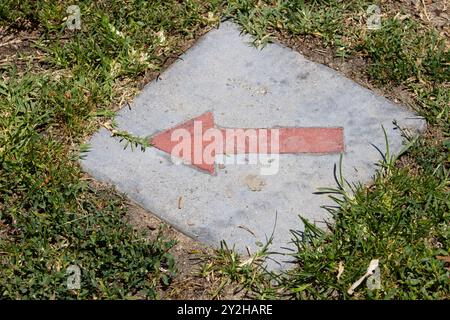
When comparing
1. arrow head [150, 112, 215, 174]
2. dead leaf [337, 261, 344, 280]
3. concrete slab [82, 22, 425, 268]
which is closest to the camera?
dead leaf [337, 261, 344, 280]

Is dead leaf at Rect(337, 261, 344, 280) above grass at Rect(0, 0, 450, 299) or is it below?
below

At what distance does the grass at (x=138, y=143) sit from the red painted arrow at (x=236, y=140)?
0.77ft

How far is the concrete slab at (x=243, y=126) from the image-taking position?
3309mm

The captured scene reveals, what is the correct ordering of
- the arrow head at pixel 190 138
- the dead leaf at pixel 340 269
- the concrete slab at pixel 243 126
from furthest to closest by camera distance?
the arrow head at pixel 190 138
the concrete slab at pixel 243 126
the dead leaf at pixel 340 269

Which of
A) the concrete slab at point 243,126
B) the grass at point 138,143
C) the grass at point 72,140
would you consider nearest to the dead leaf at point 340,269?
the grass at point 138,143

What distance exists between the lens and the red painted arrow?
351cm

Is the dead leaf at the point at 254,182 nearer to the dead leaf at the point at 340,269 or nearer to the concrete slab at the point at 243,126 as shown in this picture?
the concrete slab at the point at 243,126

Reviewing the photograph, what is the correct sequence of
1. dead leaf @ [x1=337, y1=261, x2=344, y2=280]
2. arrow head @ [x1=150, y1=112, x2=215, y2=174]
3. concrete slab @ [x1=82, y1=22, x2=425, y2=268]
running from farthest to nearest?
arrow head @ [x1=150, y1=112, x2=215, y2=174] < concrete slab @ [x1=82, y1=22, x2=425, y2=268] < dead leaf @ [x1=337, y1=261, x2=344, y2=280]

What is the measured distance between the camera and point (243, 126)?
3605mm

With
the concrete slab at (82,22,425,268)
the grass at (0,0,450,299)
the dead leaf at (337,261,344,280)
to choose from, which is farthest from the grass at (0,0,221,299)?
the dead leaf at (337,261,344,280)

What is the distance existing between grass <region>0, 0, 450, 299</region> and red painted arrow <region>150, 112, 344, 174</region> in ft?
0.77

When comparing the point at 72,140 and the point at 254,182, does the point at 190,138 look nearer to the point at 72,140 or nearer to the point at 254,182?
the point at 254,182

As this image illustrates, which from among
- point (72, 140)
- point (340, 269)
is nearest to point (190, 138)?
point (72, 140)

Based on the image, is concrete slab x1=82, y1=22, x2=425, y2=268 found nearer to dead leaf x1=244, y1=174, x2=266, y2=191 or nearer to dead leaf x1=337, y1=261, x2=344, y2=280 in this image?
dead leaf x1=244, y1=174, x2=266, y2=191
